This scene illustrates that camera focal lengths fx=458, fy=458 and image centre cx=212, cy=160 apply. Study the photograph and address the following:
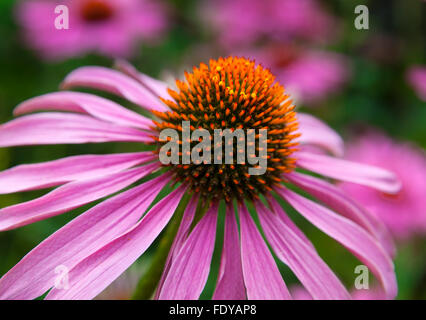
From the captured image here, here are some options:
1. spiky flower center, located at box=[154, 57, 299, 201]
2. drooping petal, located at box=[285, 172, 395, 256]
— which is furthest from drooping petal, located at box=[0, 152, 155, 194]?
drooping petal, located at box=[285, 172, 395, 256]

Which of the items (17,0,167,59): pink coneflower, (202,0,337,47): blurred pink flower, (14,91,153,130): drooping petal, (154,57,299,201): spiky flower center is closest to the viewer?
(154,57,299,201): spiky flower center

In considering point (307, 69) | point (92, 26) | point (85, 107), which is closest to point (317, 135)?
point (85, 107)

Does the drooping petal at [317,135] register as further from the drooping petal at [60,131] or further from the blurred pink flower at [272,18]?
the blurred pink flower at [272,18]

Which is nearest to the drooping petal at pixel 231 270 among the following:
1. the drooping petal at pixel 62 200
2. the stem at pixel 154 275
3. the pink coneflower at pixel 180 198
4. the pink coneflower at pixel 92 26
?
the pink coneflower at pixel 180 198

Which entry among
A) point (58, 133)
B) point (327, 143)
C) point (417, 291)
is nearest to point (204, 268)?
point (58, 133)

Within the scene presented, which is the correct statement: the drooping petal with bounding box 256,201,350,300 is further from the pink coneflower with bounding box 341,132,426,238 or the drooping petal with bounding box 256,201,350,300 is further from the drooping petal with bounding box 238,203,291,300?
the pink coneflower with bounding box 341,132,426,238

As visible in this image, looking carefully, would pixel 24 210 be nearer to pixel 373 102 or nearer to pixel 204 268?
pixel 204 268
